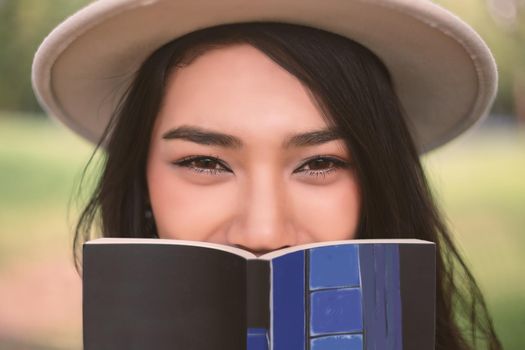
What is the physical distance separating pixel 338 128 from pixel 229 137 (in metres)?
0.16

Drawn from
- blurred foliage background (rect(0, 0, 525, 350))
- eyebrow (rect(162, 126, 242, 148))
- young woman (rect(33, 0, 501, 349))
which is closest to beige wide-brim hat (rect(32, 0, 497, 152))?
young woman (rect(33, 0, 501, 349))

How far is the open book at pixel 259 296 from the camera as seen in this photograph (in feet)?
2.18

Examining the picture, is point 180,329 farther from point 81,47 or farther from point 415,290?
point 81,47

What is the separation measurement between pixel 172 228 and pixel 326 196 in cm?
23

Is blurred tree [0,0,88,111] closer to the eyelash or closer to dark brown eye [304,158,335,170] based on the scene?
the eyelash

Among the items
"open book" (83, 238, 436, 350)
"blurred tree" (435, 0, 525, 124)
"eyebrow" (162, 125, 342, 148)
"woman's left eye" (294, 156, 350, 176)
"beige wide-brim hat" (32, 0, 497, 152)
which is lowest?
"open book" (83, 238, 436, 350)

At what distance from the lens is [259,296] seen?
66cm

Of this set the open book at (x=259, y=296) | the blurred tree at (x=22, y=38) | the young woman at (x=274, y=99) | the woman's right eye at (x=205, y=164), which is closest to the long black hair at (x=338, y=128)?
the young woman at (x=274, y=99)

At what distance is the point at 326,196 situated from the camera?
855 millimetres

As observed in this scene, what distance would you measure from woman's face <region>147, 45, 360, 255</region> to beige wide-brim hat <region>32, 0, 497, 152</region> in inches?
2.7

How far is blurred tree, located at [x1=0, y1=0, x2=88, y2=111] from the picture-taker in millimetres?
1339

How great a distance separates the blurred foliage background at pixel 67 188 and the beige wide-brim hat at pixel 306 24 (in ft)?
0.83

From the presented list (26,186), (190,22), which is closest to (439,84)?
(190,22)

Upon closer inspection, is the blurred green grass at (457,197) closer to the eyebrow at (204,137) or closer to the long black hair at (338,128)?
the long black hair at (338,128)
